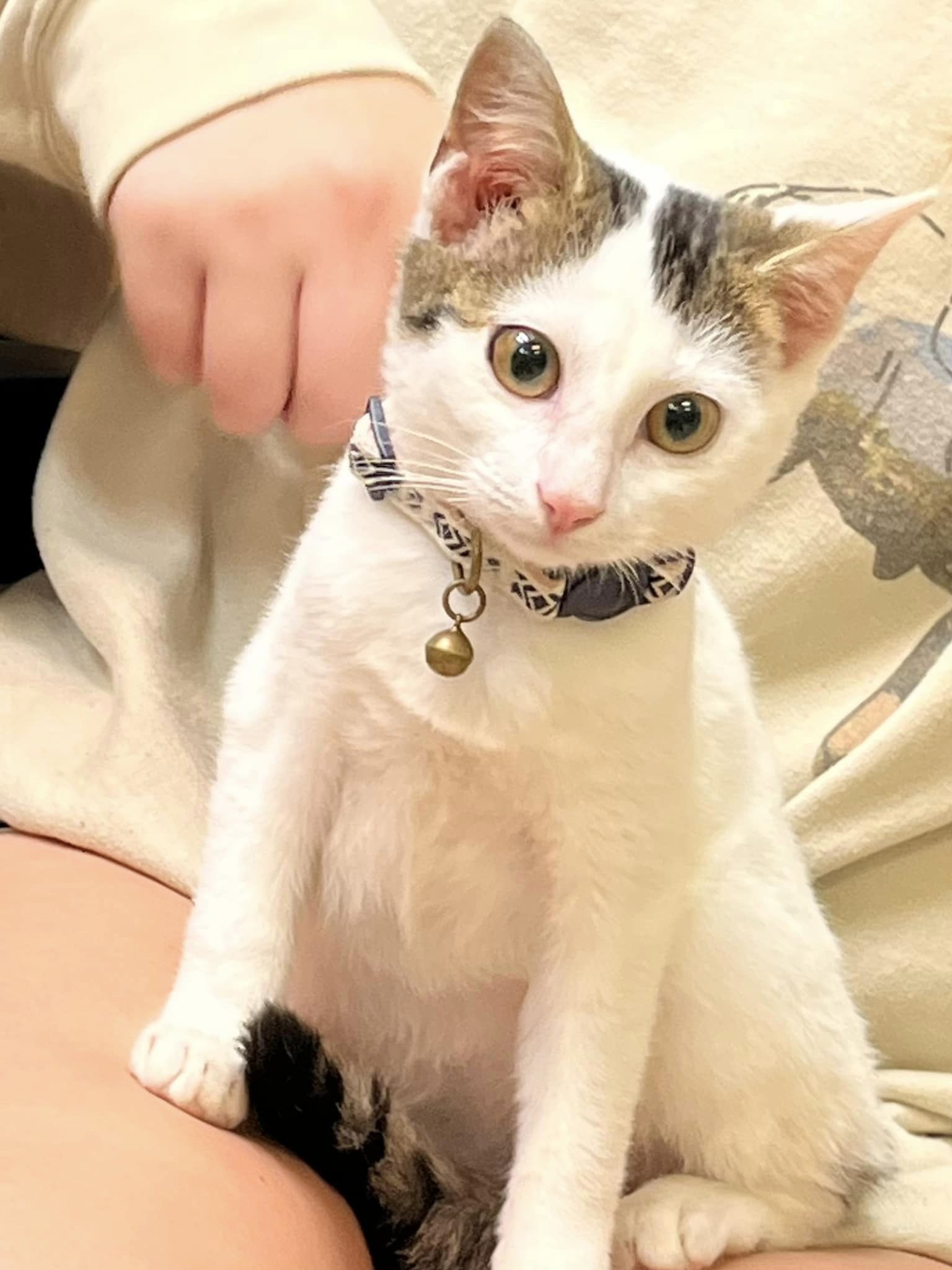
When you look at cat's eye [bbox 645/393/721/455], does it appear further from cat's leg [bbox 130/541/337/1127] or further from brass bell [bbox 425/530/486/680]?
cat's leg [bbox 130/541/337/1127]

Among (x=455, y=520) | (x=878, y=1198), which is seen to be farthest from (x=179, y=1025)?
(x=878, y=1198)

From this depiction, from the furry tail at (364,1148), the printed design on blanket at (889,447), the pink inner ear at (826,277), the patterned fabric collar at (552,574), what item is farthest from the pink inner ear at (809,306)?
the furry tail at (364,1148)

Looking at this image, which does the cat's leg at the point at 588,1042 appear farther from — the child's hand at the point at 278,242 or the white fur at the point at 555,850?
the child's hand at the point at 278,242

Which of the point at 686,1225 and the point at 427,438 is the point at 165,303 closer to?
the point at 427,438

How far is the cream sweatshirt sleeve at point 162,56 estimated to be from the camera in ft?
2.67

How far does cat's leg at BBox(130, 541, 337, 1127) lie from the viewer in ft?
2.37

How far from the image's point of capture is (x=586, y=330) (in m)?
0.61

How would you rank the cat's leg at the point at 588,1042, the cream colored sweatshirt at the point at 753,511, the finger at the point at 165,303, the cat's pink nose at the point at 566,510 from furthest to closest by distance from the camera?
A: the cream colored sweatshirt at the point at 753,511 → the finger at the point at 165,303 → the cat's leg at the point at 588,1042 → the cat's pink nose at the point at 566,510

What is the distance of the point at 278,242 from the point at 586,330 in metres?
0.27

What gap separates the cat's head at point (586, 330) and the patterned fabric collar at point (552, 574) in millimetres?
22

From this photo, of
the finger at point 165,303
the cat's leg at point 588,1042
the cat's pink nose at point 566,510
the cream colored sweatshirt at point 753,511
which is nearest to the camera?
the cat's pink nose at point 566,510

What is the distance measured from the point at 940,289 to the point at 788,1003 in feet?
1.87

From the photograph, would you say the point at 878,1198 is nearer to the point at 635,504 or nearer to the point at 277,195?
the point at 635,504

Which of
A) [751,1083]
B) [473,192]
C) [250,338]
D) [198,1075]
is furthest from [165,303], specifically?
[751,1083]
